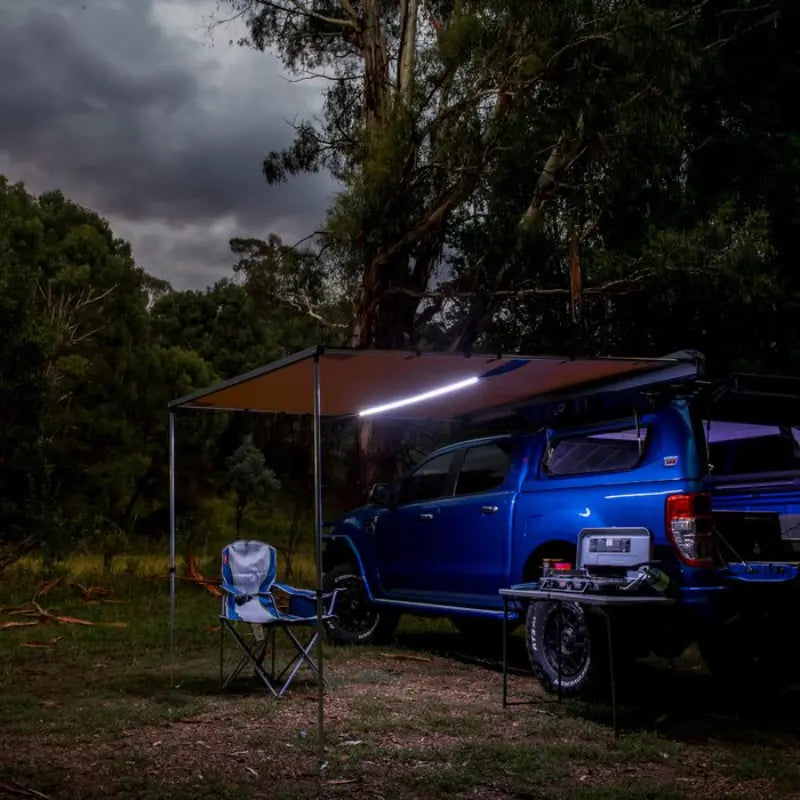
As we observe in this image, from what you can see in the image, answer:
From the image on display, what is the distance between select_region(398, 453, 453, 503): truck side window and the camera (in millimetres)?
9031

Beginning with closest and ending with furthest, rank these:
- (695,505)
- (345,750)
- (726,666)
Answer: (345,750) < (695,505) < (726,666)

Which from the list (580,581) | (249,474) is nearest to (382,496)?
(580,581)

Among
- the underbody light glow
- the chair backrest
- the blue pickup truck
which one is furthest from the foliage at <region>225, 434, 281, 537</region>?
the chair backrest

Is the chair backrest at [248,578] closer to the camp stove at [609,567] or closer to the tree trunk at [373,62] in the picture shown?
the camp stove at [609,567]

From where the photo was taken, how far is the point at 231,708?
264 inches

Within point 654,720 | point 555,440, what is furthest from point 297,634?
point 654,720

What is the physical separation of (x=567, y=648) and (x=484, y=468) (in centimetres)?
193

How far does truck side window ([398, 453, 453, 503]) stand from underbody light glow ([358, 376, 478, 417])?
57 centimetres

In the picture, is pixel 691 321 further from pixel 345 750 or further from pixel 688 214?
pixel 345 750

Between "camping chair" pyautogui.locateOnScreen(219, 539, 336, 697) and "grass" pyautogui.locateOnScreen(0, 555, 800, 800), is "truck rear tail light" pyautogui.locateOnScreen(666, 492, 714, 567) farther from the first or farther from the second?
"camping chair" pyautogui.locateOnScreen(219, 539, 336, 697)

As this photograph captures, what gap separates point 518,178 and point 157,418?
12.7 metres

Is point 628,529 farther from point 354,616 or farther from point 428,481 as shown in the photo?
point 354,616

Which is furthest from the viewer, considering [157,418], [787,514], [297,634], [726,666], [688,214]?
[157,418]

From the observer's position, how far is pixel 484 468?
847 cm
